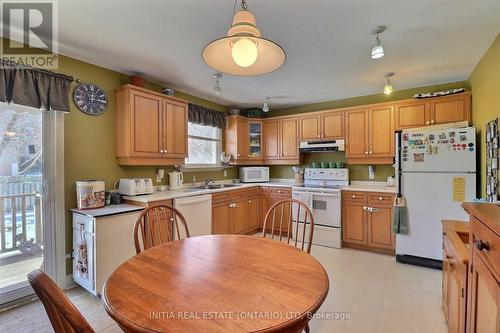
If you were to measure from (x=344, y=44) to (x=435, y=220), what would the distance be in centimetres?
228

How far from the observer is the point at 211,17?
6.10 feet

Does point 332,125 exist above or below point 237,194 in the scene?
above

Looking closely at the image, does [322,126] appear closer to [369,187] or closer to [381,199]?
[369,187]

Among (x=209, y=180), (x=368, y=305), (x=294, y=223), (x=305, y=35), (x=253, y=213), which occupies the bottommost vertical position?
(x=368, y=305)

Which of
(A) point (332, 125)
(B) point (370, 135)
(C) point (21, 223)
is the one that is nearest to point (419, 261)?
(B) point (370, 135)

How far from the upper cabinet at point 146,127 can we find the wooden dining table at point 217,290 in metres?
1.79

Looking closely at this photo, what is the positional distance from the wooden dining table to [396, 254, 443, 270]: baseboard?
94.8 inches

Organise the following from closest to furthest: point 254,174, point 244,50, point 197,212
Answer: point 244,50 < point 197,212 < point 254,174

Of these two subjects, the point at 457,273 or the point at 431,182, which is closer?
the point at 457,273

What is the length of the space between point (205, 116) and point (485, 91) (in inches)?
141

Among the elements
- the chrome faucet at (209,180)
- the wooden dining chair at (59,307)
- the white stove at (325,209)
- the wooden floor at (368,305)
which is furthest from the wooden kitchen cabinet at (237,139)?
the wooden dining chair at (59,307)

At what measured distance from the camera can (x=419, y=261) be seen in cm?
292

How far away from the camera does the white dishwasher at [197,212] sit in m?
2.97

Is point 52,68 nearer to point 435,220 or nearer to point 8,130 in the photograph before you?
point 8,130
